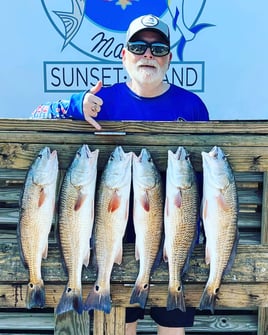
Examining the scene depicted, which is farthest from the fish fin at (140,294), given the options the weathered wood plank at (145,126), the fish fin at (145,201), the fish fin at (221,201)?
the weathered wood plank at (145,126)

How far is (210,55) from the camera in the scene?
313 cm

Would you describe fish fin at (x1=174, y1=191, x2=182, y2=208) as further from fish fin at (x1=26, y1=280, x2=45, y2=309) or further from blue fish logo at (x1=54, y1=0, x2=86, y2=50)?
blue fish logo at (x1=54, y1=0, x2=86, y2=50)

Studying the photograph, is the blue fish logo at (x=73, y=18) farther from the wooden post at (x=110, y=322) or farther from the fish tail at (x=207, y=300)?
the fish tail at (x=207, y=300)

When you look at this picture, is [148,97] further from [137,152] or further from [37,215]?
[37,215]

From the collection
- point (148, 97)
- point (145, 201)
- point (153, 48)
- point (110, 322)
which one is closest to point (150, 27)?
point (153, 48)

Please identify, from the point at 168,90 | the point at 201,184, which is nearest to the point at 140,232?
the point at 201,184

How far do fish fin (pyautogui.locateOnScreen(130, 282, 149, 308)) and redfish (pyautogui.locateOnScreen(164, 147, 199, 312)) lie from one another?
0.10 m

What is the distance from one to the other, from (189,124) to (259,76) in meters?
1.10

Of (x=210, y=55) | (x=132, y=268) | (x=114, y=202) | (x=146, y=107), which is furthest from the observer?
(x=210, y=55)

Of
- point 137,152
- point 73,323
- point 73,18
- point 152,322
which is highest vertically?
point 73,18

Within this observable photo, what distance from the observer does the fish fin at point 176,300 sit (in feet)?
7.20

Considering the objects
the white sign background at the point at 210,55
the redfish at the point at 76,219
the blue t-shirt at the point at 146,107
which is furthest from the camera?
the white sign background at the point at 210,55

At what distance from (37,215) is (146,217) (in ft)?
1.45

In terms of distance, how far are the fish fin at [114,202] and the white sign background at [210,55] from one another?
1188 millimetres
